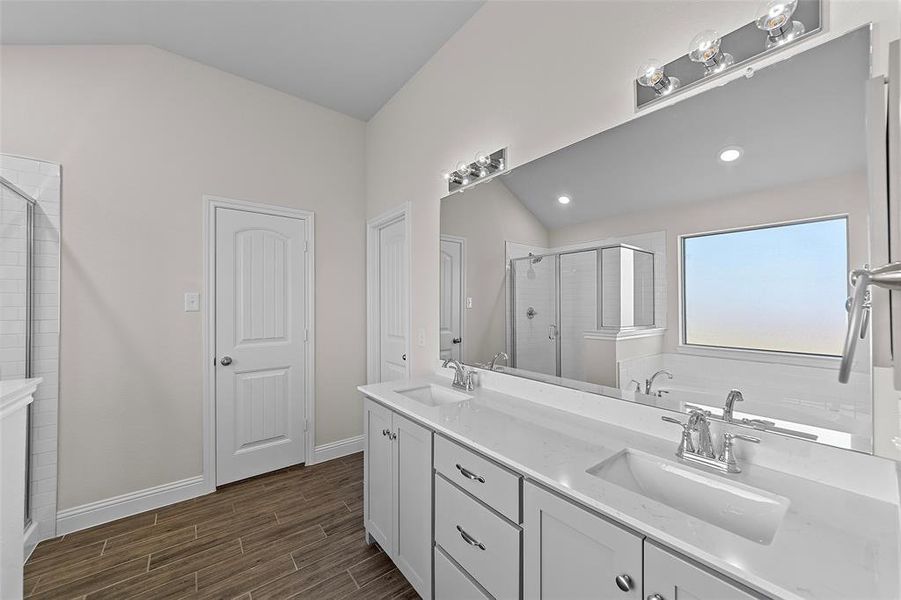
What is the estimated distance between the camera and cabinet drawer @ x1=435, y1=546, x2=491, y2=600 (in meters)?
1.34

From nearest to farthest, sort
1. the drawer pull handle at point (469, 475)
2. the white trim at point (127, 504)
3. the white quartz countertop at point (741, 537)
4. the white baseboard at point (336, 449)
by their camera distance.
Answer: the white quartz countertop at point (741, 537), the drawer pull handle at point (469, 475), the white trim at point (127, 504), the white baseboard at point (336, 449)

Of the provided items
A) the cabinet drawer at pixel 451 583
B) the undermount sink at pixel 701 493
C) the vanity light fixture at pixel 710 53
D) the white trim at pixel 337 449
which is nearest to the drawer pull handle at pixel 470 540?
the cabinet drawer at pixel 451 583

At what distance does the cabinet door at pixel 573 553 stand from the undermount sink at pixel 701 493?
6.4 inches

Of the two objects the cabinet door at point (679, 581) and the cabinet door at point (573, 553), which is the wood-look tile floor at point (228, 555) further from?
the cabinet door at point (679, 581)

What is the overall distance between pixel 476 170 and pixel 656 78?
1036 mm

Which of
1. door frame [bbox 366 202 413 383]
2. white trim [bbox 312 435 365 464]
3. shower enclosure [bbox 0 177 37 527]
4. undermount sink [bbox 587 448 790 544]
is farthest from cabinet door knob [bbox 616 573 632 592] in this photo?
shower enclosure [bbox 0 177 37 527]

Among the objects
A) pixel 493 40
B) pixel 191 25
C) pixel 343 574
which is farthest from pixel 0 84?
pixel 343 574

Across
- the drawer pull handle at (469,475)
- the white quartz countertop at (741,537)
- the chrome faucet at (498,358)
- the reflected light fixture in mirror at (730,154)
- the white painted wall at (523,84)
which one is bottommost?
the drawer pull handle at (469,475)

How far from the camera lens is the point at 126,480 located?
242 centimetres

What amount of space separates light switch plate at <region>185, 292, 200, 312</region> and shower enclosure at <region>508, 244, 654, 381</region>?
2201mm

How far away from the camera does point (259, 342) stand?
116 inches

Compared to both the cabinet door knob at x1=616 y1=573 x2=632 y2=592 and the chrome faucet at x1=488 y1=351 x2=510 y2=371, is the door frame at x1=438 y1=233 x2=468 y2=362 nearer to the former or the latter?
the chrome faucet at x1=488 y1=351 x2=510 y2=371

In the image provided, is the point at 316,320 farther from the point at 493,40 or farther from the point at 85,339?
the point at 493,40

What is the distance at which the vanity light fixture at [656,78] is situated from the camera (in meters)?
1.34
